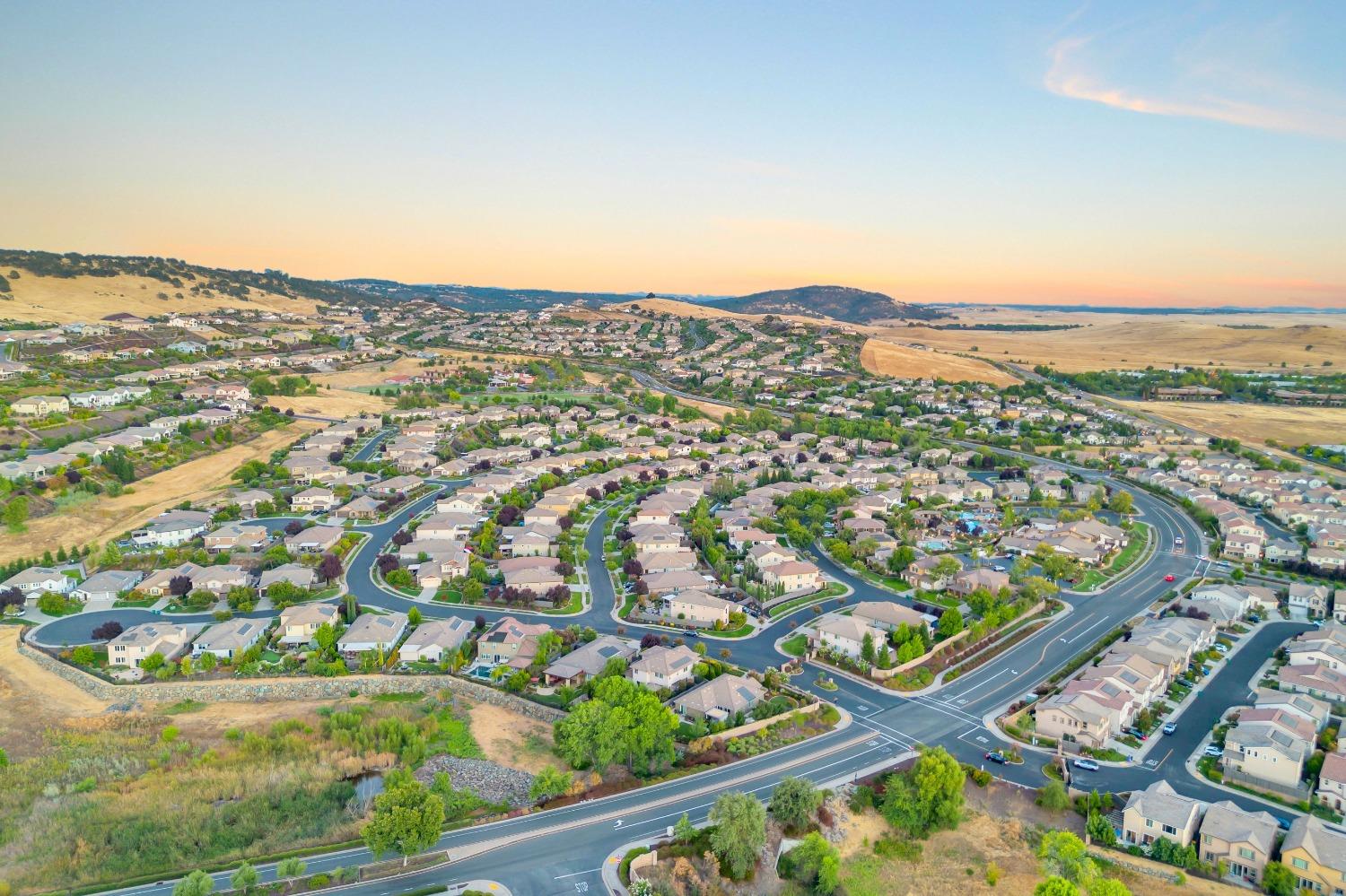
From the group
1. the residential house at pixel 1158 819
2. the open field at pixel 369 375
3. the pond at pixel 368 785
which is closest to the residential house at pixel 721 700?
the pond at pixel 368 785

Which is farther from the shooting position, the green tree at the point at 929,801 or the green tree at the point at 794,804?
the green tree at the point at 929,801

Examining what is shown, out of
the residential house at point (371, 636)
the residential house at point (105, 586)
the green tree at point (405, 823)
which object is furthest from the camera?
the residential house at point (105, 586)

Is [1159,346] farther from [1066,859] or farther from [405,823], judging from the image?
[405,823]

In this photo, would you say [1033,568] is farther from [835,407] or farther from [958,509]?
[835,407]

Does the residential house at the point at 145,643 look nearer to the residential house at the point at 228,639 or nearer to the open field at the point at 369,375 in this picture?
the residential house at the point at 228,639

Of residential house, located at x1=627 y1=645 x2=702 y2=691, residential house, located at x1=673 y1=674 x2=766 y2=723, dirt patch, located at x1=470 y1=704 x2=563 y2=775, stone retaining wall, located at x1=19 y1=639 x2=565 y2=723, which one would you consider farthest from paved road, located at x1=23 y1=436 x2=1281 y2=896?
stone retaining wall, located at x1=19 y1=639 x2=565 y2=723

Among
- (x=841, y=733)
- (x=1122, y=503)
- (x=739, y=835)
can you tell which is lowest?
(x=841, y=733)

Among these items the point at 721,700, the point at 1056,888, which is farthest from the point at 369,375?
the point at 1056,888
